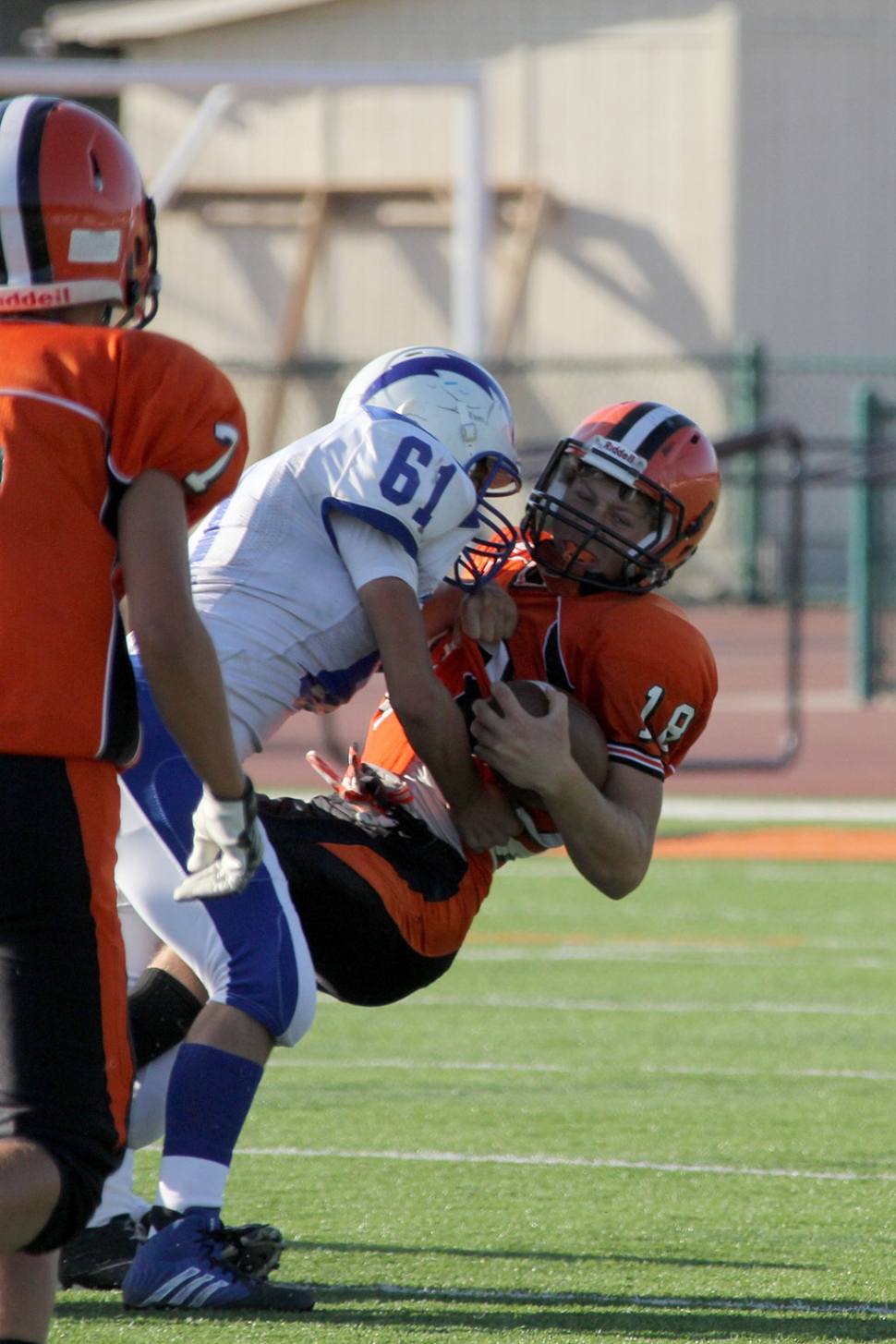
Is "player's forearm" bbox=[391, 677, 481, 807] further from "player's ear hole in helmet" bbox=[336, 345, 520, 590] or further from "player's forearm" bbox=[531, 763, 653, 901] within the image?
"player's ear hole in helmet" bbox=[336, 345, 520, 590]

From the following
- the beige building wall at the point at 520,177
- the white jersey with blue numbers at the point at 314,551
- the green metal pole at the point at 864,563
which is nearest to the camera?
the white jersey with blue numbers at the point at 314,551

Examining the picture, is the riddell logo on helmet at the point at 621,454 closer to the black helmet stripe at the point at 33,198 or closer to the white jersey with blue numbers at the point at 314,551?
the white jersey with blue numbers at the point at 314,551

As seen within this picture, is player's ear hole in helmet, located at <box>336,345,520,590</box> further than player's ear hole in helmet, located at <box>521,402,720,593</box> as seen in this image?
No

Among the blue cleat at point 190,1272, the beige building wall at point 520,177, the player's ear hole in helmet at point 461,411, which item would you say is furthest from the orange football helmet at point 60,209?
the beige building wall at point 520,177

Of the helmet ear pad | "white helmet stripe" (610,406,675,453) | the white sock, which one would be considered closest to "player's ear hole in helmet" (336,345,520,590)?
the helmet ear pad

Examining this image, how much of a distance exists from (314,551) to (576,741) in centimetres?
54

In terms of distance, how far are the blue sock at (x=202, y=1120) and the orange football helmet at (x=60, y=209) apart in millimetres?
1120

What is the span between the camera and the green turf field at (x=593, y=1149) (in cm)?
305

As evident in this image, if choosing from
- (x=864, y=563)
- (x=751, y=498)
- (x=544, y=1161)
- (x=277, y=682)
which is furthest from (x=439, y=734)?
(x=751, y=498)

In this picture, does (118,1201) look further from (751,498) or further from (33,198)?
(751,498)

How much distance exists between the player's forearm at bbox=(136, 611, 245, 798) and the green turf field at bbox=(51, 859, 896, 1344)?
3.13 feet

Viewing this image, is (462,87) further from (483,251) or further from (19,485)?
(19,485)

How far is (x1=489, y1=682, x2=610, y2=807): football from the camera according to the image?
3219 mm

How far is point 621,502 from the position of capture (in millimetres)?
3447
